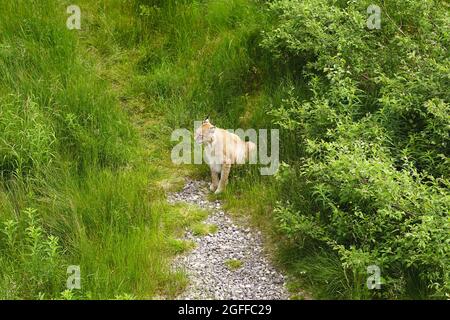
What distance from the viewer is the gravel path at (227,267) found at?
6195 millimetres

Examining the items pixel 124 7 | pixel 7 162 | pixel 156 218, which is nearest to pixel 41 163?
pixel 7 162

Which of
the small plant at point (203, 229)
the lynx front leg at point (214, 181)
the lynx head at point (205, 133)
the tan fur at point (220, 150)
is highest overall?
the lynx head at point (205, 133)

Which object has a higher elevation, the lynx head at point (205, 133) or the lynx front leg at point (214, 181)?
the lynx head at point (205, 133)

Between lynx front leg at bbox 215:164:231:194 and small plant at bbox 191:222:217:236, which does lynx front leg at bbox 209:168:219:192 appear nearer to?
lynx front leg at bbox 215:164:231:194

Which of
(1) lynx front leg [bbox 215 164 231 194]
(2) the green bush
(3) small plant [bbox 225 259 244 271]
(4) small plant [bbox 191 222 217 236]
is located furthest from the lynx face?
(3) small plant [bbox 225 259 244 271]

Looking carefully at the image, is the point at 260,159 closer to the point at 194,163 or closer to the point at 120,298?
the point at 194,163


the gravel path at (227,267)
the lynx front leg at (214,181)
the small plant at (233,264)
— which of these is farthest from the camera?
the lynx front leg at (214,181)

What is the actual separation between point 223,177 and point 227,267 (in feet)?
5.12

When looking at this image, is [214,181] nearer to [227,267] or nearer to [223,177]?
[223,177]

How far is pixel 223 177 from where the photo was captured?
25.5 ft

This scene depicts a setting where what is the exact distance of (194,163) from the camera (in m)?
8.43

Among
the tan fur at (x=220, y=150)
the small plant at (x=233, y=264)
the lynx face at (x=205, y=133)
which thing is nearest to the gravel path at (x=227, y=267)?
the small plant at (x=233, y=264)

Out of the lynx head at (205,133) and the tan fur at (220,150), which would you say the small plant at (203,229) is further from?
the lynx head at (205,133)

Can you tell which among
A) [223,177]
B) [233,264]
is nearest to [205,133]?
Answer: [223,177]
